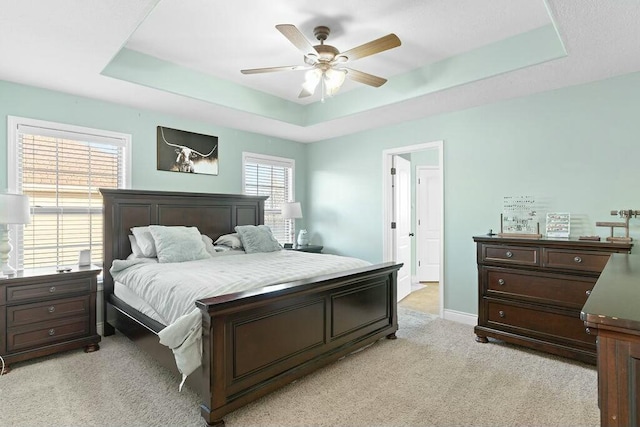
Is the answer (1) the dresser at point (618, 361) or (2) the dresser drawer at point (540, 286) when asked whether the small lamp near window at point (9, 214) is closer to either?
(1) the dresser at point (618, 361)

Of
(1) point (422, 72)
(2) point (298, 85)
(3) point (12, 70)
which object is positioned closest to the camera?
(3) point (12, 70)

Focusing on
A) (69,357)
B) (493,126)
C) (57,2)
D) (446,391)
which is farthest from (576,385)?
(57,2)

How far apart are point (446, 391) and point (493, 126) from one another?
2.73 m

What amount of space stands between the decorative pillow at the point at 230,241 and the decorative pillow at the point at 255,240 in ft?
0.24

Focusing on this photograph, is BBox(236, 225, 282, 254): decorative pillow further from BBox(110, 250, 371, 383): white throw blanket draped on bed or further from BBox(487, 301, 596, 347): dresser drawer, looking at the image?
BBox(487, 301, 596, 347): dresser drawer

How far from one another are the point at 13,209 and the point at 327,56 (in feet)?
9.11

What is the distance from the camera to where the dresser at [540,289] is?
2750mm

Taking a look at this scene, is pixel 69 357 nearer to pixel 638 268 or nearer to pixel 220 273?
pixel 220 273

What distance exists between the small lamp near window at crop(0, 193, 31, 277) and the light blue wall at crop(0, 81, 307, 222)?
53 cm

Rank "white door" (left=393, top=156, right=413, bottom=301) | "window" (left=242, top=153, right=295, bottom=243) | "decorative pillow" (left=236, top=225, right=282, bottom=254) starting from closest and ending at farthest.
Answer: "decorative pillow" (left=236, top=225, right=282, bottom=254) → "white door" (left=393, top=156, right=413, bottom=301) → "window" (left=242, top=153, right=295, bottom=243)

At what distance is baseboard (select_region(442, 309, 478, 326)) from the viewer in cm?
381

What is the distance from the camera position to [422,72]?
3.44 meters

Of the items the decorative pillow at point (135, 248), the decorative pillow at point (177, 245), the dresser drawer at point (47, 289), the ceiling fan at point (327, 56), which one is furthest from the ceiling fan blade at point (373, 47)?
the dresser drawer at point (47, 289)

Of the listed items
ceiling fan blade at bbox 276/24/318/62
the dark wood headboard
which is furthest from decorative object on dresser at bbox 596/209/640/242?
the dark wood headboard
